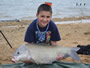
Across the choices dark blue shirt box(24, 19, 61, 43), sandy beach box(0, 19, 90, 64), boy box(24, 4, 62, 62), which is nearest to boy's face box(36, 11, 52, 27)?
boy box(24, 4, 62, 62)

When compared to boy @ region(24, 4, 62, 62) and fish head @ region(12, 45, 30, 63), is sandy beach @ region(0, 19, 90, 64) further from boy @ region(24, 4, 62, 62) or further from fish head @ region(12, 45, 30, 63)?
fish head @ region(12, 45, 30, 63)

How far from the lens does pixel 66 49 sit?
9.89ft

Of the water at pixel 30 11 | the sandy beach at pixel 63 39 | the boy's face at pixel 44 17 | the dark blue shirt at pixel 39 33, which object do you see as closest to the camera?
the boy's face at pixel 44 17

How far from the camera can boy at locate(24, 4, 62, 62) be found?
312 centimetres

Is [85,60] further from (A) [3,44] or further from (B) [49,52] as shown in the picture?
(A) [3,44]

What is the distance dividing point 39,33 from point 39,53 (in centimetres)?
54

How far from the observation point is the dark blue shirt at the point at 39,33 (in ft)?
10.9

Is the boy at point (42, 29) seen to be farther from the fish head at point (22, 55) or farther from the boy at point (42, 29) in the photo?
the fish head at point (22, 55)

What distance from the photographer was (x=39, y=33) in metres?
3.34

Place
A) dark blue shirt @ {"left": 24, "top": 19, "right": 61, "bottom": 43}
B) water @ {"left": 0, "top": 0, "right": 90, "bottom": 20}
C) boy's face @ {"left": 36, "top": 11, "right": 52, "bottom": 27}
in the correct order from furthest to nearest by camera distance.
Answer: water @ {"left": 0, "top": 0, "right": 90, "bottom": 20}, dark blue shirt @ {"left": 24, "top": 19, "right": 61, "bottom": 43}, boy's face @ {"left": 36, "top": 11, "right": 52, "bottom": 27}

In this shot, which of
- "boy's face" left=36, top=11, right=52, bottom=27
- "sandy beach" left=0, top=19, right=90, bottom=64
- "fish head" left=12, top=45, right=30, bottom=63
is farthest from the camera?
"sandy beach" left=0, top=19, right=90, bottom=64

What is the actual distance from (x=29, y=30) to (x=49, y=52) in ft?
2.15

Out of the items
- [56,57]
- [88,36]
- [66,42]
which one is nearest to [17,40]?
[66,42]

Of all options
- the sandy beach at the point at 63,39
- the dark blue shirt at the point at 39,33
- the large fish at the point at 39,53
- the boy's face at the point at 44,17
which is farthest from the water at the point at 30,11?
the large fish at the point at 39,53
